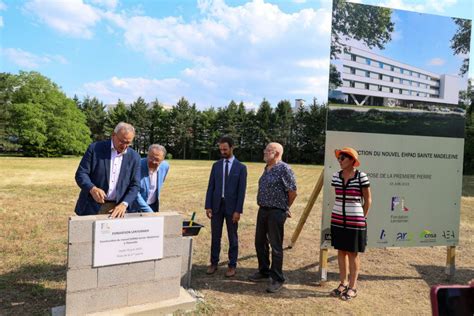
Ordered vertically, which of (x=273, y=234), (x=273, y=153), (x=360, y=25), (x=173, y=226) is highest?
(x=360, y=25)

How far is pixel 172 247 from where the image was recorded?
12.9 feet

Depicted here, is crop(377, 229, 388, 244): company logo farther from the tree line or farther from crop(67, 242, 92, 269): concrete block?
the tree line

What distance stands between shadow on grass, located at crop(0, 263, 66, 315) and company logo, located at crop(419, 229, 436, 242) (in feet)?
16.0

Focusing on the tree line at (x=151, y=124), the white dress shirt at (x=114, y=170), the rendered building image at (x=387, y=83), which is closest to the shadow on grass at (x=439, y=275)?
the rendered building image at (x=387, y=83)

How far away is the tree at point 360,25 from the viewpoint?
15.5 feet

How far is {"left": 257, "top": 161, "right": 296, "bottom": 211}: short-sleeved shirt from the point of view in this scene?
14.9ft

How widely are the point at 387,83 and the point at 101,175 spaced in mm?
3910

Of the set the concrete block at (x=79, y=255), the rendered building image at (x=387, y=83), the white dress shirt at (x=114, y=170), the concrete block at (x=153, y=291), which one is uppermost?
the rendered building image at (x=387, y=83)

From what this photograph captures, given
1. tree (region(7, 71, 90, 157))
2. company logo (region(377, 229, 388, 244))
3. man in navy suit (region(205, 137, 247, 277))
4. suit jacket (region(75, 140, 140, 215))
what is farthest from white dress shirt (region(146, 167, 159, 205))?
tree (region(7, 71, 90, 157))

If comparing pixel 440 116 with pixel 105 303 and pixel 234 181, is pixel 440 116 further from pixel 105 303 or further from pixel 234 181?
pixel 105 303

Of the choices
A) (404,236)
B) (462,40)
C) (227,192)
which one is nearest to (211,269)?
(227,192)

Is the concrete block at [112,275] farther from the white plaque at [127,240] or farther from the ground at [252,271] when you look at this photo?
the ground at [252,271]

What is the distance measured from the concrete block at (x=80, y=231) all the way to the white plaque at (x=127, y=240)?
0.17 ft

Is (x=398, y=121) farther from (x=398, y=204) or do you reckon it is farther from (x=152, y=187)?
(x=152, y=187)
